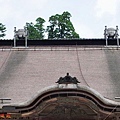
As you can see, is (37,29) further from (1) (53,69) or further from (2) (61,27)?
(1) (53,69)

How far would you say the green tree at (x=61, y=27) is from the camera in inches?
1582

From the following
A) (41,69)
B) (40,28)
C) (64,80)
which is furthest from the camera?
(40,28)

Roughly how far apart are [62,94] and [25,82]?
3526 mm

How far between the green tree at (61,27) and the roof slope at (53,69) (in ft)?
59.3

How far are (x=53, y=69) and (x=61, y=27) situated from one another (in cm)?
2307

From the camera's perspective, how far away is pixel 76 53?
69.5ft

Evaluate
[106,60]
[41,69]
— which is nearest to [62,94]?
[41,69]

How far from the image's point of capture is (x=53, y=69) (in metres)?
18.5

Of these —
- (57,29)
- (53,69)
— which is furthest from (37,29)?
(53,69)

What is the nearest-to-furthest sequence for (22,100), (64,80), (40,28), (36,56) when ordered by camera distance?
(64,80) → (22,100) → (36,56) → (40,28)

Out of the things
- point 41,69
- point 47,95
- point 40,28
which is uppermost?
point 40,28

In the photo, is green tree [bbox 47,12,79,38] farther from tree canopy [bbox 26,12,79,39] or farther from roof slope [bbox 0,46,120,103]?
roof slope [bbox 0,46,120,103]

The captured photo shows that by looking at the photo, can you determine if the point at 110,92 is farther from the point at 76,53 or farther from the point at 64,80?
the point at 76,53

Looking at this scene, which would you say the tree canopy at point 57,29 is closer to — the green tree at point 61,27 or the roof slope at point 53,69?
the green tree at point 61,27
